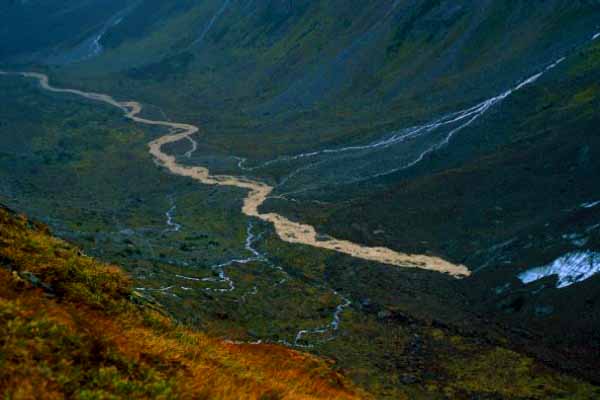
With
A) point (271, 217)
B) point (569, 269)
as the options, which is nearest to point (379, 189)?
point (271, 217)

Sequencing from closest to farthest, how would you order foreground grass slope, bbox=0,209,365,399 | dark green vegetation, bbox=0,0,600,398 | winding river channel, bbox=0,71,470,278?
foreground grass slope, bbox=0,209,365,399 < dark green vegetation, bbox=0,0,600,398 < winding river channel, bbox=0,71,470,278

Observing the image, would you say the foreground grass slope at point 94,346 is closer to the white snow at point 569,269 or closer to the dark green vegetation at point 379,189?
the dark green vegetation at point 379,189

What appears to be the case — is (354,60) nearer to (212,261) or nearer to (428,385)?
(212,261)

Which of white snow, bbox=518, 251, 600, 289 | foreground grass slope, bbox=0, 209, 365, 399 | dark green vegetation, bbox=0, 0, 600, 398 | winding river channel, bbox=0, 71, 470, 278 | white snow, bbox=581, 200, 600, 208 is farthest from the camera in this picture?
winding river channel, bbox=0, 71, 470, 278

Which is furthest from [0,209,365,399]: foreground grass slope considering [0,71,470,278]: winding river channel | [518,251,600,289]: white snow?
[0,71,470,278]: winding river channel

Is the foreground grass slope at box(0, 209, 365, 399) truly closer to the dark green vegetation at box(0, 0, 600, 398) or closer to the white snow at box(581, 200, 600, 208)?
the dark green vegetation at box(0, 0, 600, 398)
